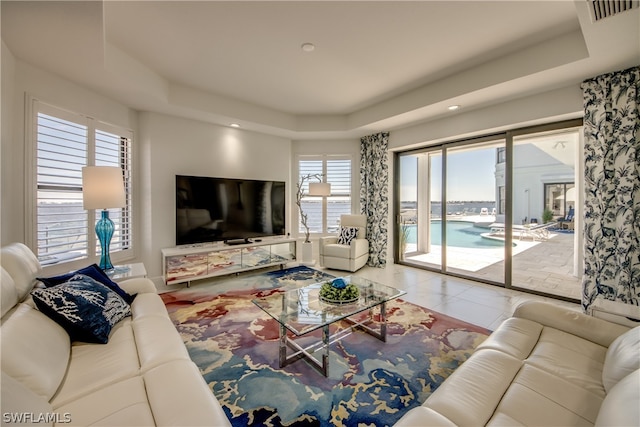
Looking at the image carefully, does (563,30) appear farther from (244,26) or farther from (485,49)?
(244,26)

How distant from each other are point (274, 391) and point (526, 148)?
14.6 feet

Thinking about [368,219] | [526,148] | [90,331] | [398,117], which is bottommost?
[90,331]

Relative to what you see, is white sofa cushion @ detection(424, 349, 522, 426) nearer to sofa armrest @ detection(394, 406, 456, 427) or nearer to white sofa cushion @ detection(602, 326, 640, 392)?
sofa armrest @ detection(394, 406, 456, 427)

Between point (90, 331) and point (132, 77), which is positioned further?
point (132, 77)

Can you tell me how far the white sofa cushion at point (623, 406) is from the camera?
2.46 ft

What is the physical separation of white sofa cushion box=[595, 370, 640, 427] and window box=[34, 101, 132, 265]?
13.6 feet

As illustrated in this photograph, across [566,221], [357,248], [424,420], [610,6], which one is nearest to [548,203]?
[566,221]

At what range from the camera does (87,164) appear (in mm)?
3076

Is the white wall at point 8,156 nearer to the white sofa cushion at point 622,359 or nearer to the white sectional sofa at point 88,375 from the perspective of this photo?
the white sectional sofa at point 88,375

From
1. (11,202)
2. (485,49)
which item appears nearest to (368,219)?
(485,49)

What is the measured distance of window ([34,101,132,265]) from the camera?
2.64 metres

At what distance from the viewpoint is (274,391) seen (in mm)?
1730

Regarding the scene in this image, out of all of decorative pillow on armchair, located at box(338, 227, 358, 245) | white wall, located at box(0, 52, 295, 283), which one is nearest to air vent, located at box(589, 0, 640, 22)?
decorative pillow on armchair, located at box(338, 227, 358, 245)

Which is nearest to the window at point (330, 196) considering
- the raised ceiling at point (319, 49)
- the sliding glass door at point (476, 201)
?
the raised ceiling at point (319, 49)
